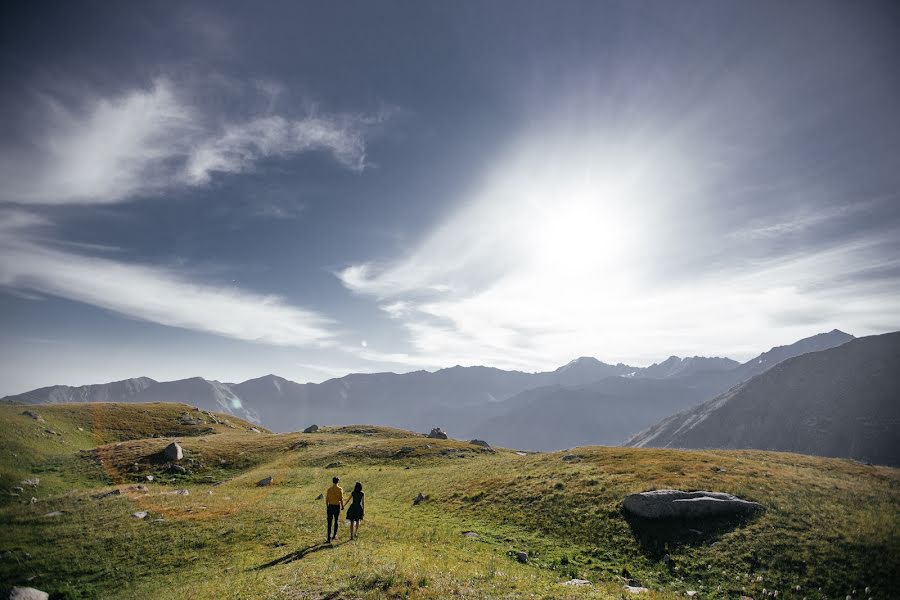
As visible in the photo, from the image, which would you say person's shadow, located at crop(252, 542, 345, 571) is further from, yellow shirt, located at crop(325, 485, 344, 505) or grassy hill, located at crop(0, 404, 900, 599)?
yellow shirt, located at crop(325, 485, 344, 505)

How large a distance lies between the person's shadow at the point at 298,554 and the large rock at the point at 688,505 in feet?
69.8

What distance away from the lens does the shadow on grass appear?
23.6 m

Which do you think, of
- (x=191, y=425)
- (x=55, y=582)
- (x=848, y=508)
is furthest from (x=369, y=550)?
(x=191, y=425)

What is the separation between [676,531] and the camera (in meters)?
25.0

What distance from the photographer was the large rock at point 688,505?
26.1 metres

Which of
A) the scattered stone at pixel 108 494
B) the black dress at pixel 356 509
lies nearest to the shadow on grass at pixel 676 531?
the black dress at pixel 356 509

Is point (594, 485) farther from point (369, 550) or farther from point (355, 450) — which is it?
point (355, 450)

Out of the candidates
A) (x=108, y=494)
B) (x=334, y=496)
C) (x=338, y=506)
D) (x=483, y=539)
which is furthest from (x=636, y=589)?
(x=108, y=494)

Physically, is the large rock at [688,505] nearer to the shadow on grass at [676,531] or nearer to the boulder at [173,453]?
the shadow on grass at [676,531]

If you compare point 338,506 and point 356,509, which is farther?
point 356,509

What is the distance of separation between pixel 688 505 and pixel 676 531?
249 cm

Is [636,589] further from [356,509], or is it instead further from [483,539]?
[356,509]

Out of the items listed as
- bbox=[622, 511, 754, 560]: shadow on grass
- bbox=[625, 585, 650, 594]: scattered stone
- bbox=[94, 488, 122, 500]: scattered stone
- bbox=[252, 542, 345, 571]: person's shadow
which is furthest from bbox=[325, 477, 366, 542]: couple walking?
bbox=[94, 488, 122, 500]: scattered stone

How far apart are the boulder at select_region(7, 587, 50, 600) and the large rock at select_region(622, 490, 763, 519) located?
112 ft
